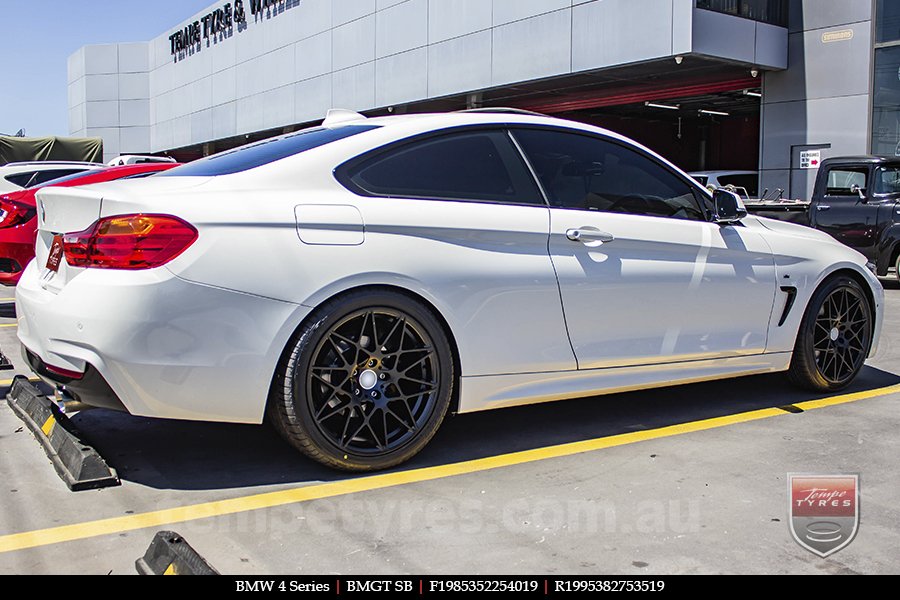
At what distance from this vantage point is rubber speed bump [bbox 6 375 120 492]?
11.6 ft

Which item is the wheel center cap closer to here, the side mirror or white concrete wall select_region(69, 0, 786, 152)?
the side mirror

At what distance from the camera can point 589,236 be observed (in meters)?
4.21

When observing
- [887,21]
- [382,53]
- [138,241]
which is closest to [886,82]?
[887,21]

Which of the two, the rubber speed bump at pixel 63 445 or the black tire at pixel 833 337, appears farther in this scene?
the black tire at pixel 833 337

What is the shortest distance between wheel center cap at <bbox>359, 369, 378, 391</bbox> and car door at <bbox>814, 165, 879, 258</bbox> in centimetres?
1056

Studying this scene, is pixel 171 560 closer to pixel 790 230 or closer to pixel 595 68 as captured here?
pixel 790 230

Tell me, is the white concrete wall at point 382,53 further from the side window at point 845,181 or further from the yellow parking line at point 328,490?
the yellow parking line at point 328,490

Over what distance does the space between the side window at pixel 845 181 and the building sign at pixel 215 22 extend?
968 inches

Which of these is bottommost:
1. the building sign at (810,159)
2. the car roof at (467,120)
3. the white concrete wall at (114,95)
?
the car roof at (467,120)

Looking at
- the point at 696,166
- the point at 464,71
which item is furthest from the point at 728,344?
the point at 696,166

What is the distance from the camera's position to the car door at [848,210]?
12570 millimetres

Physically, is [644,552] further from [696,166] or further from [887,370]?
[696,166]

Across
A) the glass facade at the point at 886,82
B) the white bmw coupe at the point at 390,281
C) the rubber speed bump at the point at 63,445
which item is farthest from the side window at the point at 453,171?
the glass facade at the point at 886,82

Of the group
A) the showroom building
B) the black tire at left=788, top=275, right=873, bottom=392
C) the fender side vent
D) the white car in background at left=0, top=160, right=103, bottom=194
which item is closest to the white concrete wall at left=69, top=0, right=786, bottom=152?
the showroom building
